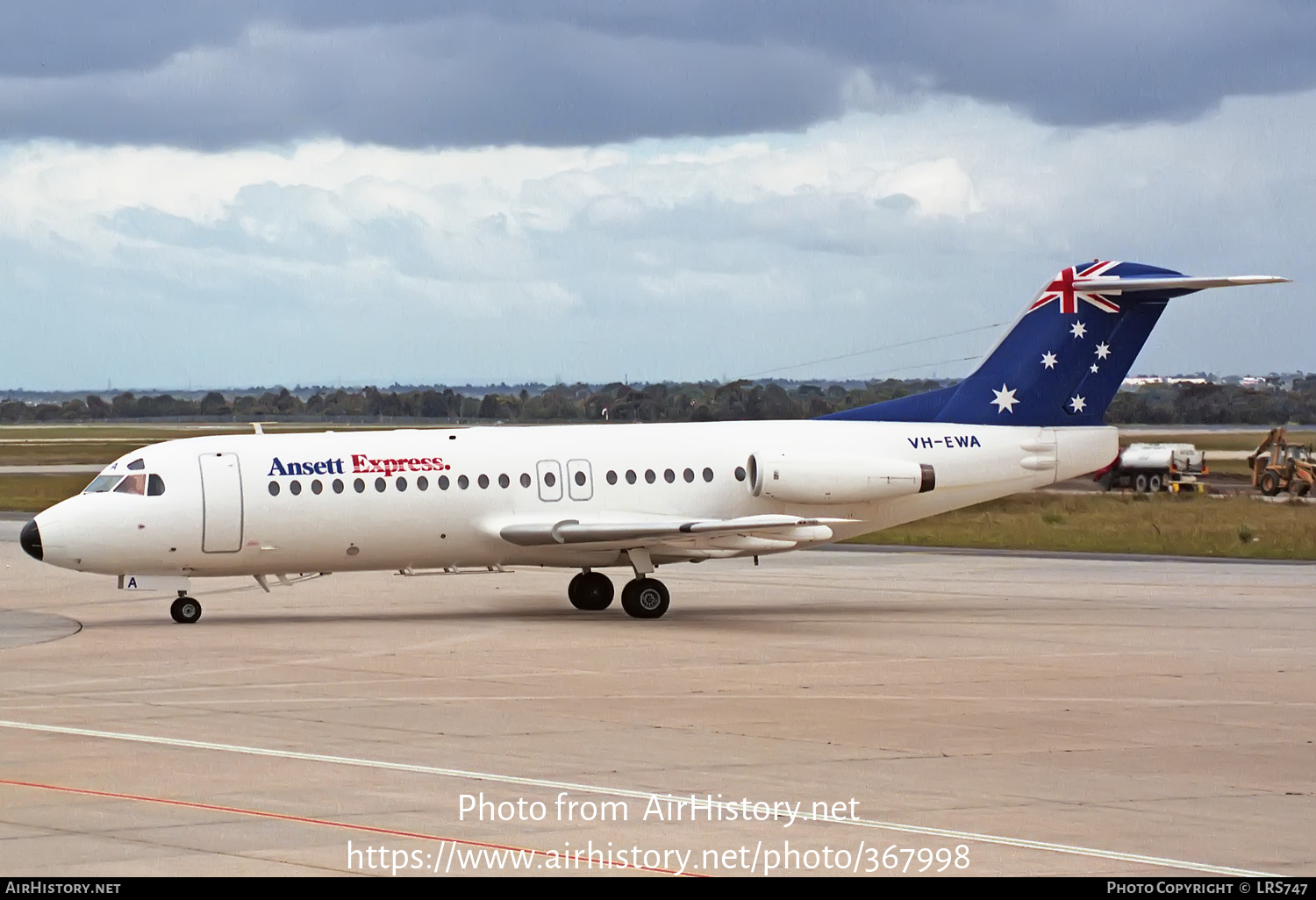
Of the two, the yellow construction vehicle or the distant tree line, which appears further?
the yellow construction vehicle

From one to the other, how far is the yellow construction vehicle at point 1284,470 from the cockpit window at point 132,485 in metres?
47.6

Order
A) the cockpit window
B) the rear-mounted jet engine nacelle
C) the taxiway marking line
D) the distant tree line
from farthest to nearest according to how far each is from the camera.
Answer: the distant tree line → the rear-mounted jet engine nacelle → the cockpit window → the taxiway marking line

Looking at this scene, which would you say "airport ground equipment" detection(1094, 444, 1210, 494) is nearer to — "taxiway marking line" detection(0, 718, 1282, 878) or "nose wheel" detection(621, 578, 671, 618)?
"nose wheel" detection(621, 578, 671, 618)

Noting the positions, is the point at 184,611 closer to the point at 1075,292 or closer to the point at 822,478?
A: the point at 822,478

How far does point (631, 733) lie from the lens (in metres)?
16.9

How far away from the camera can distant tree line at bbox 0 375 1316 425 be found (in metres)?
49.1

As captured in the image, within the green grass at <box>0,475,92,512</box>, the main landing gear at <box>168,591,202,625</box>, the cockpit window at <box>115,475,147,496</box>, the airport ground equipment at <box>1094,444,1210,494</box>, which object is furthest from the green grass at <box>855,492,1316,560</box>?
the green grass at <box>0,475,92,512</box>

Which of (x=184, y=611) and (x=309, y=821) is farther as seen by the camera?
(x=184, y=611)

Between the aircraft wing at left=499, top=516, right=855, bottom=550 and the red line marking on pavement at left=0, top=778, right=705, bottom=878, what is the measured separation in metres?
13.9

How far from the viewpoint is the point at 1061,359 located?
101 ft

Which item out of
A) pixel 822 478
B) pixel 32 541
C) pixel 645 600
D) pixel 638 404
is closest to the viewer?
pixel 32 541

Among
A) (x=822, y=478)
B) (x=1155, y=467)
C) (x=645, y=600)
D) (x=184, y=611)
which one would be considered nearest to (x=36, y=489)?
(x=1155, y=467)

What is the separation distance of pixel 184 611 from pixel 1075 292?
1631cm
